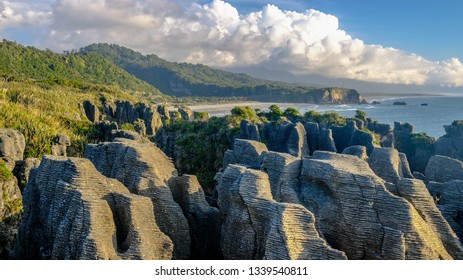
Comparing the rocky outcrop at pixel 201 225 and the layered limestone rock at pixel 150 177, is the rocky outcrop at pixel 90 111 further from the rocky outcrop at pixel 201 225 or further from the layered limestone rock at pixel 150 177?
the rocky outcrop at pixel 201 225

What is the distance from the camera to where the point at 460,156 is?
36.7 meters

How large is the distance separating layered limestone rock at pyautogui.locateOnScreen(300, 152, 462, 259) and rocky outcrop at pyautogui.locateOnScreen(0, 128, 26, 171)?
59.8ft

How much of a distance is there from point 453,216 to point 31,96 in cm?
5911

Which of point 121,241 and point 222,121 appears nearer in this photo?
point 121,241

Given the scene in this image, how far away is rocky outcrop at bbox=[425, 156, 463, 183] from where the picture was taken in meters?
20.7

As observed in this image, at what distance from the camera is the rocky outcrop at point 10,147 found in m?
23.4

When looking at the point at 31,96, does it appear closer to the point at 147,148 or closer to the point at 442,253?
the point at 147,148

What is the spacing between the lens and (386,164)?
783 inches

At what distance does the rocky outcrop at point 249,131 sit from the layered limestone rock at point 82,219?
22329 millimetres

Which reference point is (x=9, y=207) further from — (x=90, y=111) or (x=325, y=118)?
(x=90, y=111)

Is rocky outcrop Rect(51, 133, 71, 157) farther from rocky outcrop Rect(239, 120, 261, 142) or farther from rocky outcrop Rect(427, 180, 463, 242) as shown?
rocky outcrop Rect(427, 180, 463, 242)

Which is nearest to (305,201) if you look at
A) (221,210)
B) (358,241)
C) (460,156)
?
(358,241)
